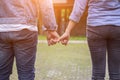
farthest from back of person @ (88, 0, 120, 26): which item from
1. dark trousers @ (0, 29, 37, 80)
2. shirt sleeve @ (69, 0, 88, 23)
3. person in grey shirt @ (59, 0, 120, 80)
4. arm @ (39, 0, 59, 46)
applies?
dark trousers @ (0, 29, 37, 80)

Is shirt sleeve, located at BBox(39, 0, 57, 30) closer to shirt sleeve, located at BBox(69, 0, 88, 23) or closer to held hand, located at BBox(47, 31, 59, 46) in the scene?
held hand, located at BBox(47, 31, 59, 46)

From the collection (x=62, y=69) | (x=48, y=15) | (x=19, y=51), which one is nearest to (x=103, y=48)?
(x=48, y=15)

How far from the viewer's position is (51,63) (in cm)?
694

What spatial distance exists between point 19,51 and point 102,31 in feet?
2.47

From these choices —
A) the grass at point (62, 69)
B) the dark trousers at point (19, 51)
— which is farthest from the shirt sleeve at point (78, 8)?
the grass at point (62, 69)

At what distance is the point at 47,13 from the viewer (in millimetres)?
2848

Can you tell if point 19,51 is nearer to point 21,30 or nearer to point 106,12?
point 21,30

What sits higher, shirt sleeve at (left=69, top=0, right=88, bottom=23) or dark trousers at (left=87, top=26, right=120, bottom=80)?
shirt sleeve at (left=69, top=0, right=88, bottom=23)

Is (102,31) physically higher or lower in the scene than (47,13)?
lower

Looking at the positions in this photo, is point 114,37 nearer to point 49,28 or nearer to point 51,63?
point 49,28

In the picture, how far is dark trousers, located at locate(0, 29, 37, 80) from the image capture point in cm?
276

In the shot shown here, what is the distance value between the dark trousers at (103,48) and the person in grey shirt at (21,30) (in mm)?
386

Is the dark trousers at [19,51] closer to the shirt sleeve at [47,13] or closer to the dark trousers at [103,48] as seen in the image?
the shirt sleeve at [47,13]

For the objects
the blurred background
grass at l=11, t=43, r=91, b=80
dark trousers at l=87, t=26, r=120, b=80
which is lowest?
the blurred background
